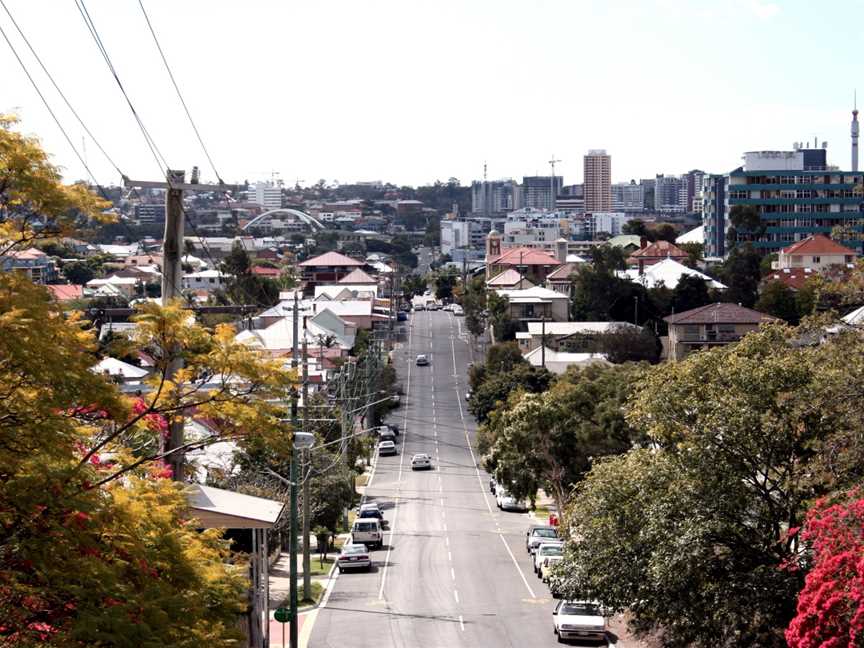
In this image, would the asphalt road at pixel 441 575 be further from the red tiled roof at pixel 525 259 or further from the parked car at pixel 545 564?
the red tiled roof at pixel 525 259

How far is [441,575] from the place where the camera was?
42031mm

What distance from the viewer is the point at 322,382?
76.0 m

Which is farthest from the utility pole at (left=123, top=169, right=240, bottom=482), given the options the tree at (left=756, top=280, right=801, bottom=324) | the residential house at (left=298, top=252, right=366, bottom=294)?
the residential house at (left=298, top=252, right=366, bottom=294)

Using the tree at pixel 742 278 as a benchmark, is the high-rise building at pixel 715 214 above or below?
above

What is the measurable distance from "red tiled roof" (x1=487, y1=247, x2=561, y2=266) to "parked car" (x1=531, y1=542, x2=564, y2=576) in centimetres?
11789

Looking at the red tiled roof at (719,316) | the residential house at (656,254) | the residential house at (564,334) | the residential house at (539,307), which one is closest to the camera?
the red tiled roof at (719,316)

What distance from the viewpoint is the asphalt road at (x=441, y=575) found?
32.8 meters

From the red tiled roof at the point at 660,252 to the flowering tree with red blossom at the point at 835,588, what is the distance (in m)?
131

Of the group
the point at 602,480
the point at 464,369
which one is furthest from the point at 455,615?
the point at 464,369

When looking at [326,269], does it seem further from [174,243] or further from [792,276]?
[174,243]

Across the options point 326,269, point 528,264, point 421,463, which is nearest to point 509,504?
point 421,463

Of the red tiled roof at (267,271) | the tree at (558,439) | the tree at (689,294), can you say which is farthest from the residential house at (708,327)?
the red tiled roof at (267,271)

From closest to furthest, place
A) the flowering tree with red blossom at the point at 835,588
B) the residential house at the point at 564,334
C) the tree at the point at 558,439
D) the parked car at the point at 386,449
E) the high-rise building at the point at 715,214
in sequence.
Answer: the flowering tree with red blossom at the point at 835,588
the tree at the point at 558,439
the parked car at the point at 386,449
the residential house at the point at 564,334
the high-rise building at the point at 715,214

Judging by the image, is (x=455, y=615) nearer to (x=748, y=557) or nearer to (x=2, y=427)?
(x=748, y=557)
